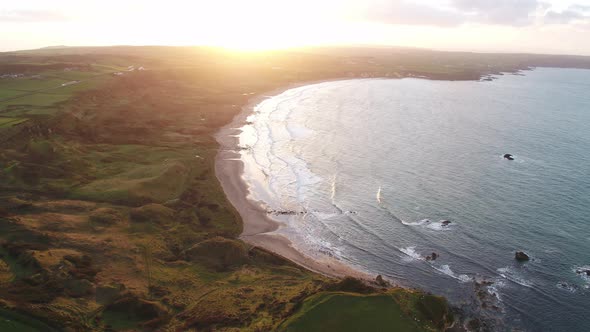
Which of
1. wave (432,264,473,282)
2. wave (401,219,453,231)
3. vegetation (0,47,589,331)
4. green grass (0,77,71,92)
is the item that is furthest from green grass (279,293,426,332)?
green grass (0,77,71,92)

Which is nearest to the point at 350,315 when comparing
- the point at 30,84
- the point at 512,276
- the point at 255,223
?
the point at 512,276

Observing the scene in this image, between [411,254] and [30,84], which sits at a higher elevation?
[30,84]

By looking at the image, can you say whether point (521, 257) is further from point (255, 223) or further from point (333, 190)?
point (255, 223)

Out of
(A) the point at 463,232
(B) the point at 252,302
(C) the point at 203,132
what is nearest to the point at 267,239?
(B) the point at 252,302

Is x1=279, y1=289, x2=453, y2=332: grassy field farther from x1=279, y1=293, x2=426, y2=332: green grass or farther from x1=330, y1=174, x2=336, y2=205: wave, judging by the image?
x1=330, y1=174, x2=336, y2=205: wave

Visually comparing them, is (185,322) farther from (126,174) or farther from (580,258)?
(580,258)

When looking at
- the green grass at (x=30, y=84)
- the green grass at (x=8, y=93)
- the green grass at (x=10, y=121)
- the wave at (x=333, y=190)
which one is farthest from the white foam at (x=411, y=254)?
the green grass at (x=30, y=84)
